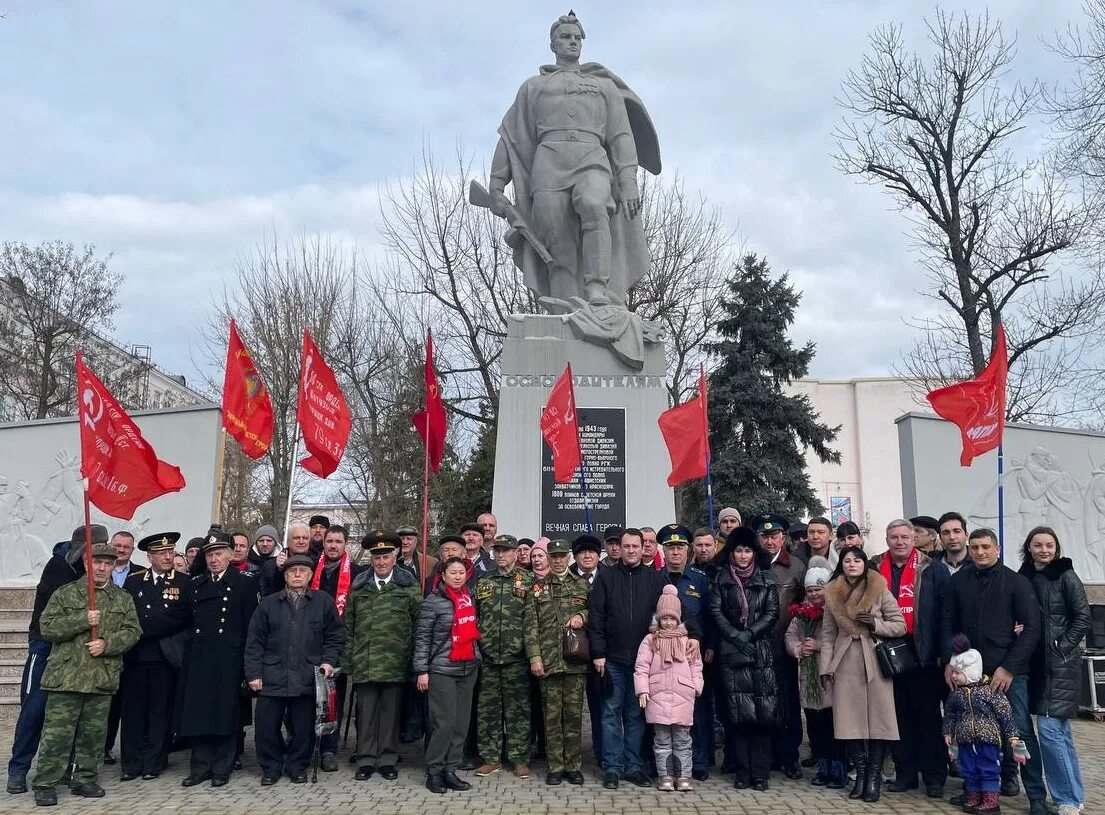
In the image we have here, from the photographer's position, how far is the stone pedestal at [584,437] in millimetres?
9781

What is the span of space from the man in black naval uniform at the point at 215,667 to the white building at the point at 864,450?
87.3 feet

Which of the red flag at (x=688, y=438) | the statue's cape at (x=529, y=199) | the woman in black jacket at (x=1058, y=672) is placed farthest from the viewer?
the statue's cape at (x=529, y=199)

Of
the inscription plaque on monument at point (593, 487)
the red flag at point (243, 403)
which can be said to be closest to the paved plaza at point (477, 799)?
the red flag at point (243, 403)

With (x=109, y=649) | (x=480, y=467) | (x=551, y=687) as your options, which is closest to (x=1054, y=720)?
(x=551, y=687)

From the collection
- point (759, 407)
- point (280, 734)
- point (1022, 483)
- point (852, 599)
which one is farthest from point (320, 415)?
point (759, 407)

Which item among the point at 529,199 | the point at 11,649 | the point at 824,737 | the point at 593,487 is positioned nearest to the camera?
the point at 824,737

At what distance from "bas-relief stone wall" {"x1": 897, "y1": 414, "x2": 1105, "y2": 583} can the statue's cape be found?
14.3 ft

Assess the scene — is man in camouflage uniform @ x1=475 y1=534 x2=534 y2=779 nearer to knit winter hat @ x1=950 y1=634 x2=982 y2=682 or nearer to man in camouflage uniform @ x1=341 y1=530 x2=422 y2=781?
man in camouflage uniform @ x1=341 y1=530 x2=422 y2=781

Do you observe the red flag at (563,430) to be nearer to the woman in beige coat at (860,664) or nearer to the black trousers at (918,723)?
the woman in beige coat at (860,664)

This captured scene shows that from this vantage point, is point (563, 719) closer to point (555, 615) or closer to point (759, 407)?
point (555, 615)

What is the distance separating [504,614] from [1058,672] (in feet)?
10.9

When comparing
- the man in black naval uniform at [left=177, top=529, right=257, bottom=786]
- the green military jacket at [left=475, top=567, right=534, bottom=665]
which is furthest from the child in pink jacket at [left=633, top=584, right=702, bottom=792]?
the man in black naval uniform at [left=177, top=529, right=257, bottom=786]

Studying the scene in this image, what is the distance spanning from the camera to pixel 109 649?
5750mm

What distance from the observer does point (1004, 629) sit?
518 cm
